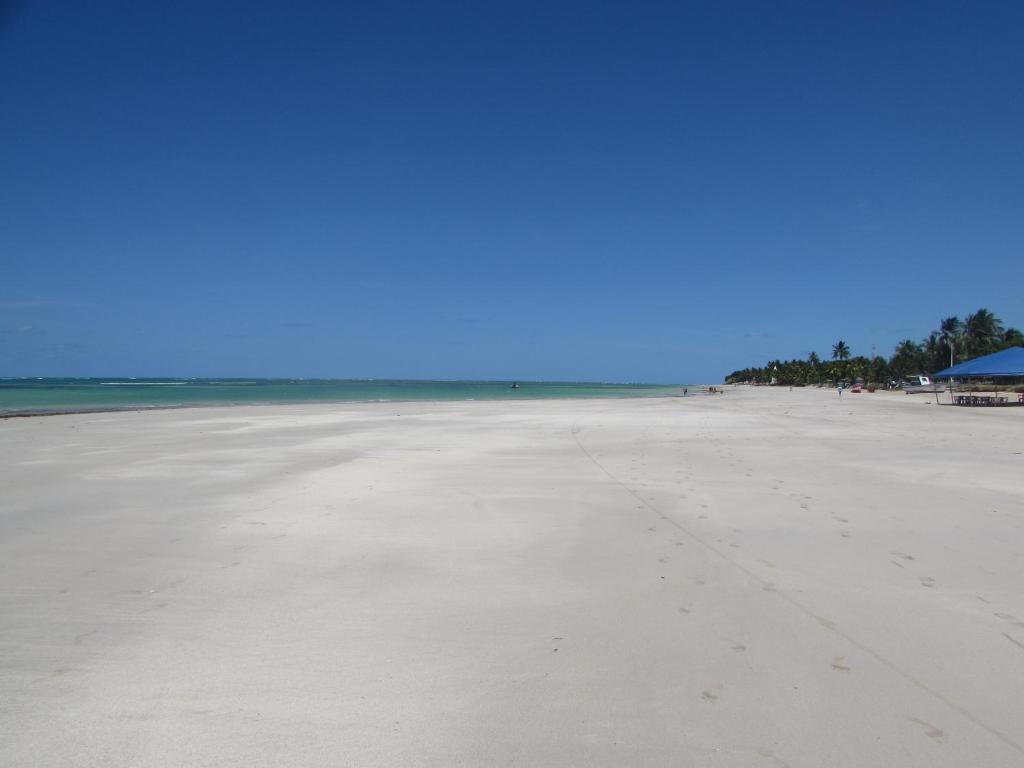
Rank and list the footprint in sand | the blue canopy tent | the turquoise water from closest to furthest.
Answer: the footprint in sand → the blue canopy tent → the turquoise water

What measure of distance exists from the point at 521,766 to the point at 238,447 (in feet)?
48.1

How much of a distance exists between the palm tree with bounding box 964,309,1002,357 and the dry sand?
107167mm

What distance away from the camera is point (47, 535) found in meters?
7.04

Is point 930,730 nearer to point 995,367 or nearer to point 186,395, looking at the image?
point 995,367

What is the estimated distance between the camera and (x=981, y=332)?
315 ft

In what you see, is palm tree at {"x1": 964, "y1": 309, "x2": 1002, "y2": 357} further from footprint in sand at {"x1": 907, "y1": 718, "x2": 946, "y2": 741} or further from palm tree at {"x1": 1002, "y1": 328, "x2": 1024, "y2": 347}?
footprint in sand at {"x1": 907, "y1": 718, "x2": 946, "y2": 741}

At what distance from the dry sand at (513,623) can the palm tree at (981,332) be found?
107167mm

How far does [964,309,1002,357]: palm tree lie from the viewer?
94.2 metres

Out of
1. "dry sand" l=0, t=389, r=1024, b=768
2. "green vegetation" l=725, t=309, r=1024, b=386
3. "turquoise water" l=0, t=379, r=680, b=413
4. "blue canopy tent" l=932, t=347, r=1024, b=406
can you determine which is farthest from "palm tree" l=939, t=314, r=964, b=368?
"dry sand" l=0, t=389, r=1024, b=768

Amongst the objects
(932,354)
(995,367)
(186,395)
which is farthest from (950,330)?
(186,395)

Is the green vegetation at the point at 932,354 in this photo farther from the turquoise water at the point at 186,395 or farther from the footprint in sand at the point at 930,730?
the footprint in sand at the point at 930,730

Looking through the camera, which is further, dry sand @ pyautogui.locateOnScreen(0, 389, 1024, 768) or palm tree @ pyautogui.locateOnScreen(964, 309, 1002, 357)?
palm tree @ pyautogui.locateOnScreen(964, 309, 1002, 357)

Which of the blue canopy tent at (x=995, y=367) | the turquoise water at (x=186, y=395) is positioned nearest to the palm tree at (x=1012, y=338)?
the turquoise water at (x=186, y=395)

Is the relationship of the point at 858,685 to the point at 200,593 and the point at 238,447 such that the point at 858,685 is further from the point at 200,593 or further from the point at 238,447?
the point at 238,447
